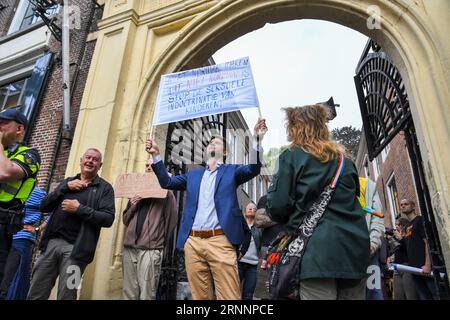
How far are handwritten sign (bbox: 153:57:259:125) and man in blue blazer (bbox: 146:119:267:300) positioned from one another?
1.77 ft

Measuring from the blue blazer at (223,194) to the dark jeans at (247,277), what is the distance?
2.11 m

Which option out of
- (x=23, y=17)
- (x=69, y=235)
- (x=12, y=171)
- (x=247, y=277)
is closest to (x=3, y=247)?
(x=12, y=171)

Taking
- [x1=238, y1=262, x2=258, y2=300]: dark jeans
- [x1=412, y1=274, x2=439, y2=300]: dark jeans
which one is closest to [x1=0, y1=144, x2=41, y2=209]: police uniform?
[x1=238, y1=262, x2=258, y2=300]: dark jeans

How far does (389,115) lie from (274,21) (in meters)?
2.30

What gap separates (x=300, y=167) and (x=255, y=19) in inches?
150

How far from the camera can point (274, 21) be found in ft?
16.8

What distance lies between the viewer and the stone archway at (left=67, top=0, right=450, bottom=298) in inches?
137

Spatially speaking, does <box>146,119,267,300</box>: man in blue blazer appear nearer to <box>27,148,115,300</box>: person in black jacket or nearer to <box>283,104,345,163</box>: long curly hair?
<box>283,104,345,163</box>: long curly hair

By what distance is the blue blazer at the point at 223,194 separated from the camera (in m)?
2.85

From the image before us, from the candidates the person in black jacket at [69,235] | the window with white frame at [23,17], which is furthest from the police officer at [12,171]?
the window with white frame at [23,17]

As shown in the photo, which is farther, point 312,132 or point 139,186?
point 139,186

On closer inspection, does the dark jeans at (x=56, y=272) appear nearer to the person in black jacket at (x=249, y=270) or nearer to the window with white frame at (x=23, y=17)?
the person in black jacket at (x=249, y=270)

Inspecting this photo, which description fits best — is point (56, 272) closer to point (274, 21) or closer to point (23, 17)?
point (274, 21)
